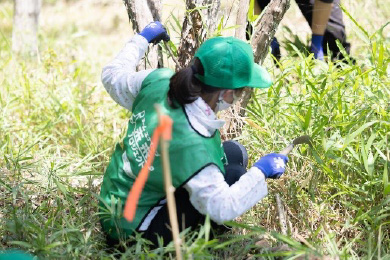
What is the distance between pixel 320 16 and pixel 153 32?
1576mm

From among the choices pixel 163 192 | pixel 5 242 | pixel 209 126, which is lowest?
pixel 5 242

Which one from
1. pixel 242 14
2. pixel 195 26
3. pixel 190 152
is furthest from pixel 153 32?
pixel 190 152

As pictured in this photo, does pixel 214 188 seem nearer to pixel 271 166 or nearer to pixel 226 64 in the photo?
pixel 271 166

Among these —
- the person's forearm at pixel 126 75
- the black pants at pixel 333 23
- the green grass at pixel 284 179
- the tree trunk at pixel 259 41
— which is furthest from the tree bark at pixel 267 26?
the black pants at pixel 333 23

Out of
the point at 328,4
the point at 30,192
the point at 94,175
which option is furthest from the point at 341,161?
the point at 328,4

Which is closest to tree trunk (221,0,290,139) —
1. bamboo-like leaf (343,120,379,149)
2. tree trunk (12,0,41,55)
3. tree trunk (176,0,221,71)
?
tree trunk (176,0,221,71)

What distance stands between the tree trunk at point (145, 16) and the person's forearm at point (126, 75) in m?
0.28

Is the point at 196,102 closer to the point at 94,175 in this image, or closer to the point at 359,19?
the point at 94,175

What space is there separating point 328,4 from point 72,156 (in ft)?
5.65

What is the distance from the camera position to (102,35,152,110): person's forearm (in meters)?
2.21

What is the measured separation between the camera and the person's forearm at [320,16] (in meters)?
3.57

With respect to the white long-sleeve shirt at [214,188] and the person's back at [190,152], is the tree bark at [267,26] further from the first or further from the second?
the white long-sleeve shirt at [214,188]

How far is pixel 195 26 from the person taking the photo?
8.37 ft

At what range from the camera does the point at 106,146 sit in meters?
3.08
